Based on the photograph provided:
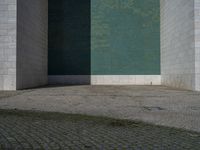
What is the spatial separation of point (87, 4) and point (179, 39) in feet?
20.5

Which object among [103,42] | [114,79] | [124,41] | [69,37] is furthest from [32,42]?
[124,41]

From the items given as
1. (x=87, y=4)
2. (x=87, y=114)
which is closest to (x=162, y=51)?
(x=87, y=4)

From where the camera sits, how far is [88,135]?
3.69m

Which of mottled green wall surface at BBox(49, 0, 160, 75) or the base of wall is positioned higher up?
mottled green wall surface at BBox(49, 0, 160, 75)

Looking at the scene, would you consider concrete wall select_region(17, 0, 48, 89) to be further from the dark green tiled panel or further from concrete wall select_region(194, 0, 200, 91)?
concrete wall select_region(194, 0, 200, 91)

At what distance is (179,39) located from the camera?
40.4 ft

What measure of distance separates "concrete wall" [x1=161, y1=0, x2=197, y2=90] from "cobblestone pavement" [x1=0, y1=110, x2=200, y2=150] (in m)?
7.06

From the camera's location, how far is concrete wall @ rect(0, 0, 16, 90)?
1082 cm

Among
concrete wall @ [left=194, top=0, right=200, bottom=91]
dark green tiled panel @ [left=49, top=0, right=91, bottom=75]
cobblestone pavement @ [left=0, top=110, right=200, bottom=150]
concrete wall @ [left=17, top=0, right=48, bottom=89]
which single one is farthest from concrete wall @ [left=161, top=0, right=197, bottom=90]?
cobblestone pavement @ [left=0, top=110, right=200, bottom=150]

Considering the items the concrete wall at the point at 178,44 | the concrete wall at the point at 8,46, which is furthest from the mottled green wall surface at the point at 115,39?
the concrete wall at the point at 8,46

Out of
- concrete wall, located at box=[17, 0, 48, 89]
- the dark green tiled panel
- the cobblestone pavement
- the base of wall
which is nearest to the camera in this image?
the cobblestone pavement

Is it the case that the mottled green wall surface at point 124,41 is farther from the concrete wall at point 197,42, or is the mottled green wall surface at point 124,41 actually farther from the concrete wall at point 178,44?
the concrete wall at point 197,42

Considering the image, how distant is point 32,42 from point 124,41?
5474 mm

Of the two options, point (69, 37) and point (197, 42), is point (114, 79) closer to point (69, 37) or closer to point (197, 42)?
point (69, 37)
